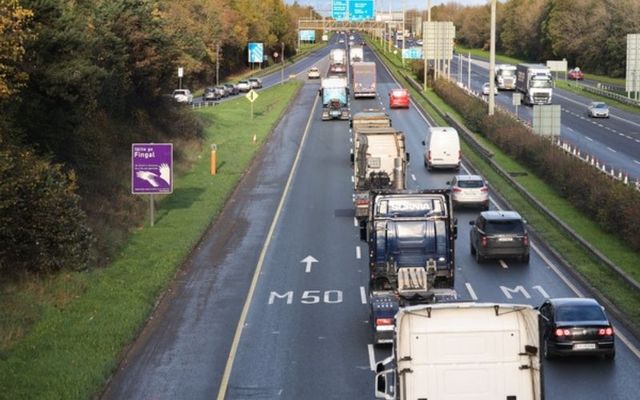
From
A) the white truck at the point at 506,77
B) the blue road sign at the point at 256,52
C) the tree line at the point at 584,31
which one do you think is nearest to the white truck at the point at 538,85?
the white truck at the point at 506,77

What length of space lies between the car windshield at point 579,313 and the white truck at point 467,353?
873cm

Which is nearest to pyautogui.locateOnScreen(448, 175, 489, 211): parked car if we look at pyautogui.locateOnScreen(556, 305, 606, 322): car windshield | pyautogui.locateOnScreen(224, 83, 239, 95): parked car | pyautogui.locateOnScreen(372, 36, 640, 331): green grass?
pyautogui.locateOnScreen(372, 36, 640, 331): green grass

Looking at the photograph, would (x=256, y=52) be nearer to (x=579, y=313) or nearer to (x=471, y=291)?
(x=471, y=291)

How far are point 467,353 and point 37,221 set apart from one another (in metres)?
16.8

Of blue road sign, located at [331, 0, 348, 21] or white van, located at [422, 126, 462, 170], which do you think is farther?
blue road sign, located at [331, 0, 348, 21]

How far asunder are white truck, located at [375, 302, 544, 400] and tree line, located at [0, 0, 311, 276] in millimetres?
13900

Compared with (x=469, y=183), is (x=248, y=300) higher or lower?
lower

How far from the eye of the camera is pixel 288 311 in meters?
29.3


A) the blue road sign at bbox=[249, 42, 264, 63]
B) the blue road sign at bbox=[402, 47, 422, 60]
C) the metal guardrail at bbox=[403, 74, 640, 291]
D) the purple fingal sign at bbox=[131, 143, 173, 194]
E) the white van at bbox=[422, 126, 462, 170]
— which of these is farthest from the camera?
the blue road sign at bbox=[402, 47, 422, 60]

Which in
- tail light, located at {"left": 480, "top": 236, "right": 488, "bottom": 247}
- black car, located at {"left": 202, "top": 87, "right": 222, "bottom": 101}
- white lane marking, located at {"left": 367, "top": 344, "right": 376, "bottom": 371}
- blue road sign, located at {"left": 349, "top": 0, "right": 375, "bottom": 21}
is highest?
blue road sign, located at {"left": 349, "top": 0, "right": 375, "bottom": 21}

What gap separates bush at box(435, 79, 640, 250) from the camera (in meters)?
38.1

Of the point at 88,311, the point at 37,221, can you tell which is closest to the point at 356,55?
the point at 37,221

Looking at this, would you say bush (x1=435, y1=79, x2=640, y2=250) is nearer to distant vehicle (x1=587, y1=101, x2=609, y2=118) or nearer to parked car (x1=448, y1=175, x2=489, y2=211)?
parked car (x1=448, y1=175, x2=489, y2=211)

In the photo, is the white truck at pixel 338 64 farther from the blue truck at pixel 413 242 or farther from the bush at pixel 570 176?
the blue truck at pixel 413 242
